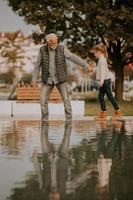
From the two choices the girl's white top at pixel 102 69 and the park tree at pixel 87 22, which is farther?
the park tree at pixel 87 22

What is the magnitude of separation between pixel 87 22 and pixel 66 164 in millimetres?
24832

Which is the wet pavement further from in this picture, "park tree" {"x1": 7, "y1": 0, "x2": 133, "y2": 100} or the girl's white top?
"park tree" {"x1": 7, "y1": 0, "x2": 133, "y2": 100}

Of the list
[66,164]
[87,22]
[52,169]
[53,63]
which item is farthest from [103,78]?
[87,22]

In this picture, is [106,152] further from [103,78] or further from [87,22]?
[87,22]

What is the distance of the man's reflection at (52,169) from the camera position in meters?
5.69

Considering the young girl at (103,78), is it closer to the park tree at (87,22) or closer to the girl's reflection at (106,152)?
the girl's reflection at (106,152)

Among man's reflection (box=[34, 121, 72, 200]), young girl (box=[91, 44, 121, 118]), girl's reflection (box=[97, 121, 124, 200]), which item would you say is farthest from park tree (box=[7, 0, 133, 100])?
man's reflection (box=[34, 121, 72, 200])

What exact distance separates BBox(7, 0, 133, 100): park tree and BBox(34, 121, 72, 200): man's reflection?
21543 mm

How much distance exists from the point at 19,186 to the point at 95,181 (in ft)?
2.52

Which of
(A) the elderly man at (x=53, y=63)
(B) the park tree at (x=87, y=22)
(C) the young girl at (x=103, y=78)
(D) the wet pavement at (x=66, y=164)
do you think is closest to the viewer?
(D) the wet pavement at (x=66, y=164)

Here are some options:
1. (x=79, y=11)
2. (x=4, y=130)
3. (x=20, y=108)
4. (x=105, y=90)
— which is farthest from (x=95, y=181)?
(x=79, y=11)

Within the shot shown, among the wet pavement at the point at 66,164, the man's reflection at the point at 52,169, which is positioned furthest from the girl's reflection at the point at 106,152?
the man's reflection at the point at 52,169

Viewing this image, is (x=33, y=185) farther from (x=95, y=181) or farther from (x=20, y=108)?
(x=20, y=108)

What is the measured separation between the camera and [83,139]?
10359mm
